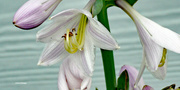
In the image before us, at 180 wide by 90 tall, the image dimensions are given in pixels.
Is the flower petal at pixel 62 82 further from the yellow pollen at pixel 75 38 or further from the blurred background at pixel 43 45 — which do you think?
the blurred background at pixel 43 45

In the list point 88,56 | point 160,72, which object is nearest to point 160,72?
point 160,72

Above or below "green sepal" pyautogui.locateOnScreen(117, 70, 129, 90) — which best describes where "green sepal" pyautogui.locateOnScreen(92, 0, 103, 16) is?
above

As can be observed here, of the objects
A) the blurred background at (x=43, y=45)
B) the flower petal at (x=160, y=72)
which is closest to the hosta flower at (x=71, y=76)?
the flower petal at (x=160, y=72)

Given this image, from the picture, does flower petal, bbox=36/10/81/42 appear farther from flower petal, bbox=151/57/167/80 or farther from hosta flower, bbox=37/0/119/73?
flower petal, bbox=151/57/167/80

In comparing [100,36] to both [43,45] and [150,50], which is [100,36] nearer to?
[150,50]

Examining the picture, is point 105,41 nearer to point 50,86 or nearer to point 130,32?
point 130,32

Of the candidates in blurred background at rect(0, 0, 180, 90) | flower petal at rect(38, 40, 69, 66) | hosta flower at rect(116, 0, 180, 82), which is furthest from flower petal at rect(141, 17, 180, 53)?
blurred background at rect(0, 0, 180, 90)

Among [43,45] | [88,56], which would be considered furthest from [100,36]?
[43,45]

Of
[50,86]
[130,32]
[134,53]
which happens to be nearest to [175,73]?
[134,53]

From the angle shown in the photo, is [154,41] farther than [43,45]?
No
